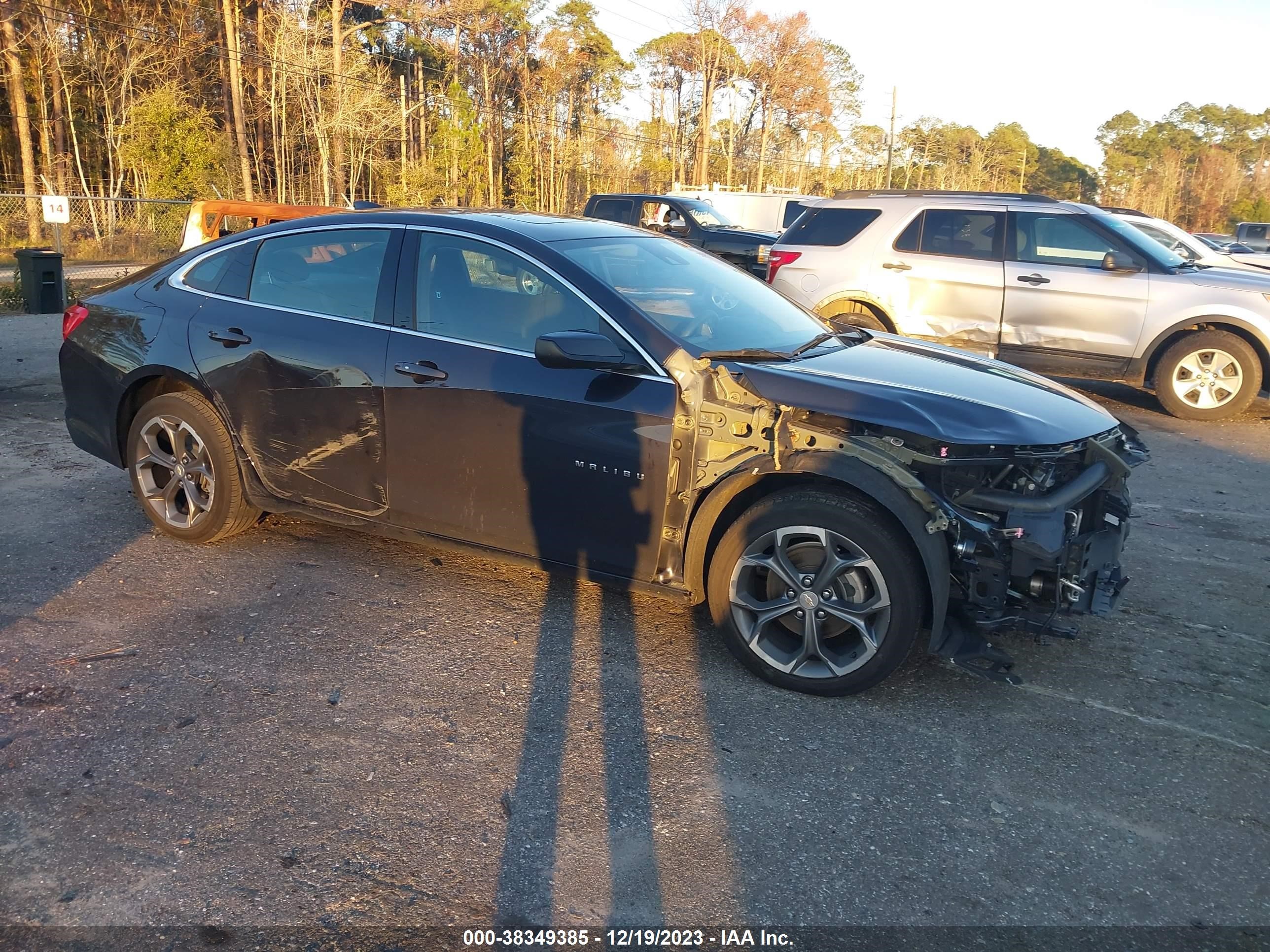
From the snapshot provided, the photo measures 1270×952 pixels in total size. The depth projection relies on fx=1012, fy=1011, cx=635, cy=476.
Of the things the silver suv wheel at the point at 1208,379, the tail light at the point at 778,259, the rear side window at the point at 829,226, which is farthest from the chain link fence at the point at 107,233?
the silver suv wheel at the point at 1208,379

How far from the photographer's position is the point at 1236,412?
905 cm

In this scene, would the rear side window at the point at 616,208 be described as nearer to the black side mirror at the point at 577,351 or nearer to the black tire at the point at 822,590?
the black side mirror at the point at 577,351

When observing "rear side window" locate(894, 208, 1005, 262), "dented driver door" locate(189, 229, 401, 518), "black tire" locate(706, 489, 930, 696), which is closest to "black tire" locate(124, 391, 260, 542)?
"dented driver door" locate(189, 229, 401, 518)

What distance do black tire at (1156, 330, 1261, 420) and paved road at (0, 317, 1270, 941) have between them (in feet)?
15.3

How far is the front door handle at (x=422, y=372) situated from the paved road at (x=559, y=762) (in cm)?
103

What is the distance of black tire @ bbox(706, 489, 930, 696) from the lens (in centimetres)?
359

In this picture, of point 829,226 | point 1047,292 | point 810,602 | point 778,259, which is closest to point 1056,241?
point 1047,292

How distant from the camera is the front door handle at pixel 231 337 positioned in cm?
477

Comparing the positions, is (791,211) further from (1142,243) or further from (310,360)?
(310,360)

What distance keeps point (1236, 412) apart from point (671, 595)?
734 cm

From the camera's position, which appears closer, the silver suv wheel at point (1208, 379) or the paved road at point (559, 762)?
the paved road at point (559, 762)

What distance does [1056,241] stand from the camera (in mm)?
9258

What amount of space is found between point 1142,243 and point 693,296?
6435 mm

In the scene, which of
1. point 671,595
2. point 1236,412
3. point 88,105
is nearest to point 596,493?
point 671,595
